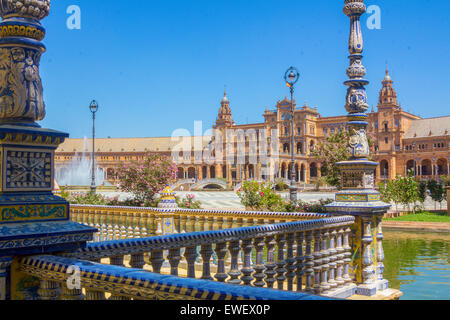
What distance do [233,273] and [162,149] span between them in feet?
320

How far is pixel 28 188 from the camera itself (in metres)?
3.01

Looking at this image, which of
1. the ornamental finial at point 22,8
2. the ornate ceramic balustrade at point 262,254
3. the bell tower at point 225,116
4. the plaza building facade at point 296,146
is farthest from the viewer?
the bell tower at point 225,116

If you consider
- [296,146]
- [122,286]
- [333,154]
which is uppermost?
[296,146]

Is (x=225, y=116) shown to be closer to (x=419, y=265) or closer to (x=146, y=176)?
(x=146, y=176)

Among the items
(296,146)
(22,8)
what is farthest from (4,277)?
(296,146)

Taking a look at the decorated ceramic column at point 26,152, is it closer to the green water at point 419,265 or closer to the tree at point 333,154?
the green water at point 419,265

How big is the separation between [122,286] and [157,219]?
7.09m

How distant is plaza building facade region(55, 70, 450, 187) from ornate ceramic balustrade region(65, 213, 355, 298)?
66.3m

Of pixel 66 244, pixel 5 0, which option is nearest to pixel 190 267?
pixel 66 244

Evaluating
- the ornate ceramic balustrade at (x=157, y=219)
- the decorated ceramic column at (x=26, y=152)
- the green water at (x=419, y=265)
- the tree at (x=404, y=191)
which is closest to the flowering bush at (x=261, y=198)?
the green water at (x=419, y=265)

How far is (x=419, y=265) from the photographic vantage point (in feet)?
37.0

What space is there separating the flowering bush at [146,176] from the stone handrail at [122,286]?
2093cm

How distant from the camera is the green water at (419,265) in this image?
344 inches
